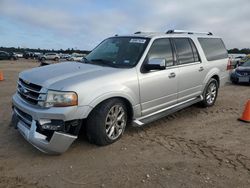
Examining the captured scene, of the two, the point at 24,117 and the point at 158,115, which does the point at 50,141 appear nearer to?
the point at 24,117

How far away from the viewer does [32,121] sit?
3.98m

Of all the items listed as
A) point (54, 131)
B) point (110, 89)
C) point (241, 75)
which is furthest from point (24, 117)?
point (241, 75)

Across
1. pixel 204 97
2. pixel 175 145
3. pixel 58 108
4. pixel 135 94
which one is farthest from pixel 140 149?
pixel 204 97

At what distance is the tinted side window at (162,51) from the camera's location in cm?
514

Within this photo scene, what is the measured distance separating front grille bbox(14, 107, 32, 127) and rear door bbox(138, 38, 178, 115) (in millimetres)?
1901

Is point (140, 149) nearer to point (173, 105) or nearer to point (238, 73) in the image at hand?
point (173, 105)

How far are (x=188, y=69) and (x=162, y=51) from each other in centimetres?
86

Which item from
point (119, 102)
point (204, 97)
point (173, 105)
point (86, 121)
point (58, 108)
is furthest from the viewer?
point (204, 97)

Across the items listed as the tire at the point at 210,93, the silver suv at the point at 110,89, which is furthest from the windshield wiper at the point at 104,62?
the tire at the point at 210,93

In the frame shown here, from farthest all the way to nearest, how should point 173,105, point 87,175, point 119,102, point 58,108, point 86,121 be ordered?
point 173,105, point 119,102, point 86,121, point 58,108, point 87,175

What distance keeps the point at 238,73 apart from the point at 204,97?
6.69 m

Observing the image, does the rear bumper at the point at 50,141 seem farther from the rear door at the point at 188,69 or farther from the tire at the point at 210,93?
the tire at the point at 210,93

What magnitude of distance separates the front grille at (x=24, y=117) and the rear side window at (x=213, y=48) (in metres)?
4.49

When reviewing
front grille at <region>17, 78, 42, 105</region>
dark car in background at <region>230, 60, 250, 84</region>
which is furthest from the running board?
dark car in background at <region>230, 60, 250, 84</region>
